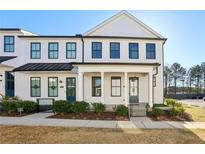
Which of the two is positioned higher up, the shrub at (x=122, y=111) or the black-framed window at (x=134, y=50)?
the black-framed window at (x=134, y=50)

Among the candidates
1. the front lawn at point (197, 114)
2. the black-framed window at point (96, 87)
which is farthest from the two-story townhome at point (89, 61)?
the front lawn at point (197, 114)

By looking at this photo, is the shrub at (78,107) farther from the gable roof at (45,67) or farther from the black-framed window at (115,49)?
the black-framed window at (115,49)

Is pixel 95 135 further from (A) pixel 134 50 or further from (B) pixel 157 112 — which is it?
(A) pixel 134 50

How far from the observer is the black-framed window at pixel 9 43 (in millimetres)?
22344

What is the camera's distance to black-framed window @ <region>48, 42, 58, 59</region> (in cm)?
2162

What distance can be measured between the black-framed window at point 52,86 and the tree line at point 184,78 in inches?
1923

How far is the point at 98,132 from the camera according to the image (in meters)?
10.6

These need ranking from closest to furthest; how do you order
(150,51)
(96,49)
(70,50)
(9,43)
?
(96,49) < (150,51) < (70,50) < (9,43)

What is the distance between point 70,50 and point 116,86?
5.05 meters

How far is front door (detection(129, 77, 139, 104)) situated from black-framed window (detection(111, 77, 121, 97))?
962 mm

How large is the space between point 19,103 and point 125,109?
715cm

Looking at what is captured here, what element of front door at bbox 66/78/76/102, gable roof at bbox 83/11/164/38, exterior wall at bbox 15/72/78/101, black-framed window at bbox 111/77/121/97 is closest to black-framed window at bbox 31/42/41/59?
exterior wall at bbox 15/72/78/101

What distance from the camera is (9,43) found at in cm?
2241

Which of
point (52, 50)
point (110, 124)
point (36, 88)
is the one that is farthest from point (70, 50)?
point (110, 124)
